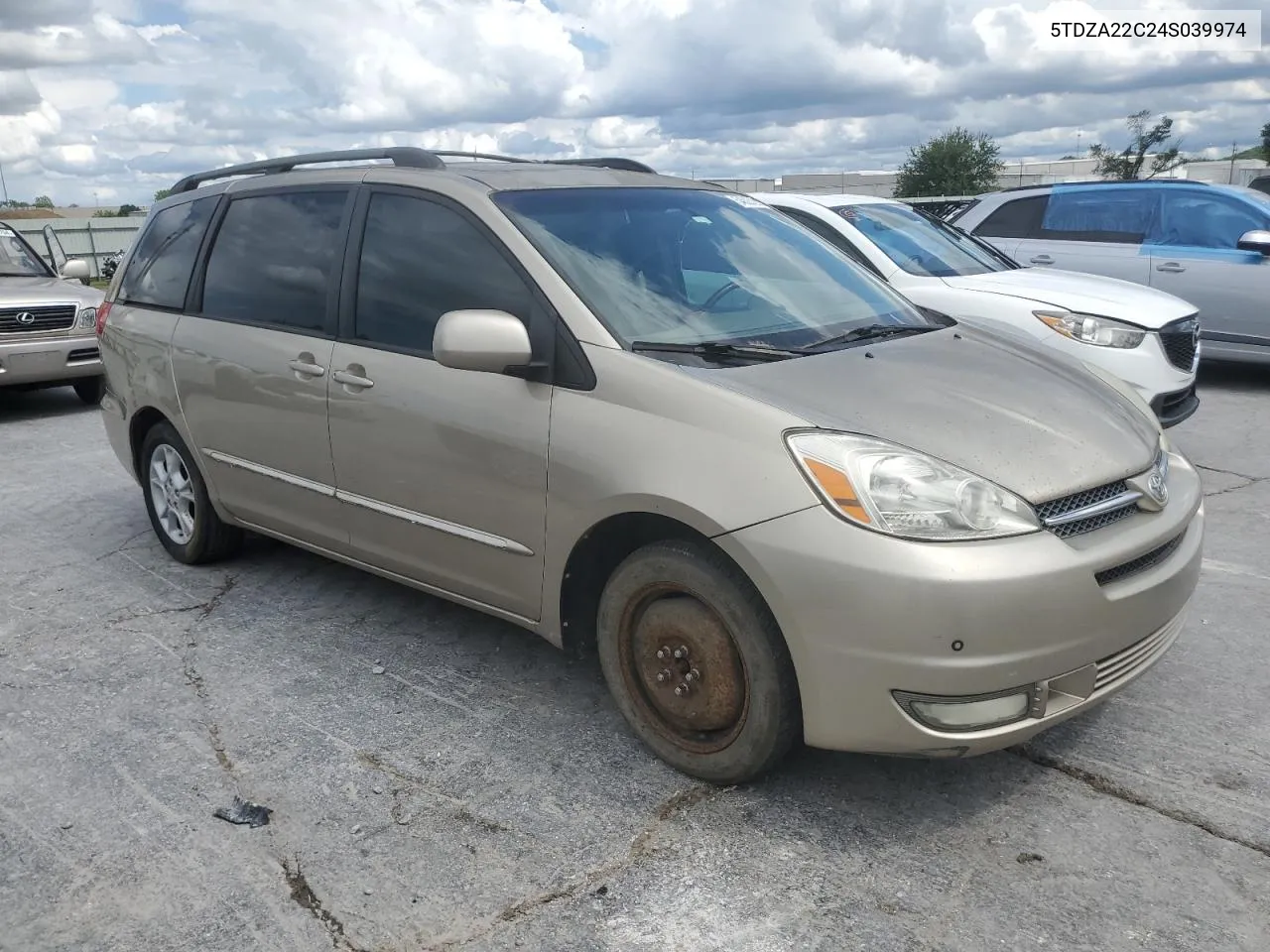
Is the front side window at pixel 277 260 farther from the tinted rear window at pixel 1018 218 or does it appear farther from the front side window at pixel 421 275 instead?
the tinted rear window at pixel 1018 218

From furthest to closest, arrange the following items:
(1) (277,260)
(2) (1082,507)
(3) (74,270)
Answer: (3) (74,270) → (1) (277,260) → (2) (1082,507)

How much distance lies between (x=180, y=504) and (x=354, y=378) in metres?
1.81

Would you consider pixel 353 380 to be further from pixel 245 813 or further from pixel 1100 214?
pixel 1100 214

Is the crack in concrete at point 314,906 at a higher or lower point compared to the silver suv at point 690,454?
lower

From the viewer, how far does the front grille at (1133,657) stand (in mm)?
2918

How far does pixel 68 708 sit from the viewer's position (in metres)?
3.85

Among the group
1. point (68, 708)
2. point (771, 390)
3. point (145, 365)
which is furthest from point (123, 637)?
point (771, 390)

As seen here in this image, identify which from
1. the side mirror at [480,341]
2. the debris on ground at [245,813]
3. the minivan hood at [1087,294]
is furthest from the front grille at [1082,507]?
the minivan hood at [1087,294]

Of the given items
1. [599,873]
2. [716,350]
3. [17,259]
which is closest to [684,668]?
[599,873]

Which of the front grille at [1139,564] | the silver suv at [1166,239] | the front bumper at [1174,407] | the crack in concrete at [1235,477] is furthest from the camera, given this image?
the silver suv at [1166,239]

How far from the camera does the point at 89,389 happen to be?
33.7 feet

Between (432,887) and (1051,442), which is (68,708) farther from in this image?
(1051,442)

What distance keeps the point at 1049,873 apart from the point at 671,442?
1440mm

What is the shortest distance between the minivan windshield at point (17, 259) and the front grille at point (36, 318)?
1.13 m
